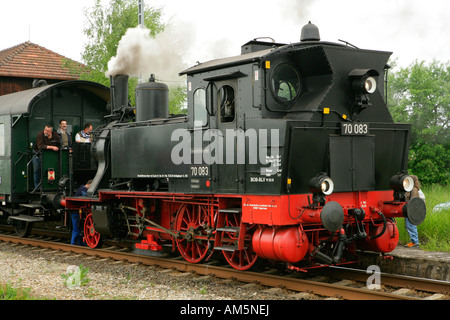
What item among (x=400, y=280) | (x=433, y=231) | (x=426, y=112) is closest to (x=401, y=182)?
(x=400, y=280)

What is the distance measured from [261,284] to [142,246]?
3187 mm

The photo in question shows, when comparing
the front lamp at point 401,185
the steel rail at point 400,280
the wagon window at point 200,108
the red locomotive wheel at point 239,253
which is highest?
the wagon window at point 200,108

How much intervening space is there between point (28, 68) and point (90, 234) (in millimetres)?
20654

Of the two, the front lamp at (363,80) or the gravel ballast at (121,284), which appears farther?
the front lamp at (363,80)

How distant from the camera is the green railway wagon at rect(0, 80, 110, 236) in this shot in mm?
12891

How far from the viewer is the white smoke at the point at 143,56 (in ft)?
42.3

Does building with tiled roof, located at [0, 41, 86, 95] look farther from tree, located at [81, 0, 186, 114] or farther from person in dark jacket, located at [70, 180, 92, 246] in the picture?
person in dark jacket, located at [70, 180, 92, 246]

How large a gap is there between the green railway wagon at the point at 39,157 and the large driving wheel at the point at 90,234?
0.89m

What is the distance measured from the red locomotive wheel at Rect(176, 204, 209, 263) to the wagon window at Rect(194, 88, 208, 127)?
4.84ft

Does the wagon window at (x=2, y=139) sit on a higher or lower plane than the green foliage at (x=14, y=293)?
higher

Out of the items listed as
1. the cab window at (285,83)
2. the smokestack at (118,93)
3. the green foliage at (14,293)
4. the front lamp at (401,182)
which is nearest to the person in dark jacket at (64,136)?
the smokestack at (118,93)

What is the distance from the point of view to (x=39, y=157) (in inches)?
510

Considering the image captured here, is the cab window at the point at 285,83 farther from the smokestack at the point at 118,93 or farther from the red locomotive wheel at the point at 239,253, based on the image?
the smokestack at the point at 118,93

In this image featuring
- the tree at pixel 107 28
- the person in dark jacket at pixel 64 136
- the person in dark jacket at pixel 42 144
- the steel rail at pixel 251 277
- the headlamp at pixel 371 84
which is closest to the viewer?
the steel rail at pixel 251 277
